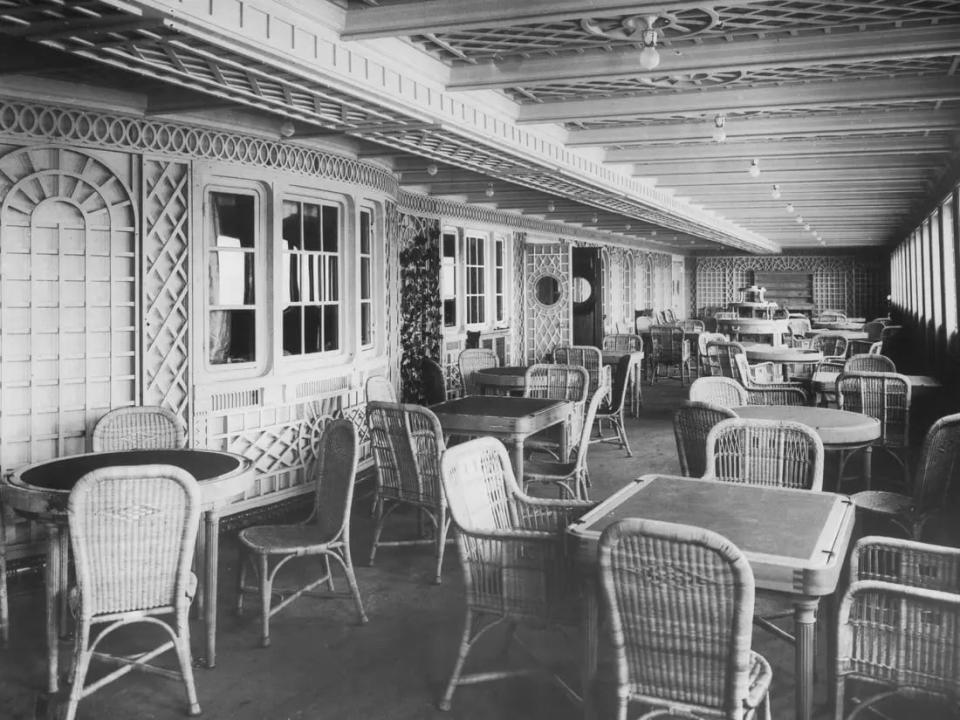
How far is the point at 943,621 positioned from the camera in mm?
2305

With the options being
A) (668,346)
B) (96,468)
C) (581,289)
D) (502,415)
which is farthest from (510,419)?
(581,289)

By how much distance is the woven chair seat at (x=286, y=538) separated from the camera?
12.8 feet

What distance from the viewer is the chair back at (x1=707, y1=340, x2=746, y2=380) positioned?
8.73 meters

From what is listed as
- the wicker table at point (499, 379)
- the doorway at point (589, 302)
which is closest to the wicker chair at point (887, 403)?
the wicker table at point (499, 379)

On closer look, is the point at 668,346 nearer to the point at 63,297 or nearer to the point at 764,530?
the point at 63,297

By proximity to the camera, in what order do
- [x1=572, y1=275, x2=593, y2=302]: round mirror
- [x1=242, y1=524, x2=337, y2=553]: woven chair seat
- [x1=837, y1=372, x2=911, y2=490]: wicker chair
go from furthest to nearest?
[x1=572, y1=275, x2=593, y2=302]: round mirror < [x1=837, y1=372, x2=911, y2=490]: wicker chair < [x1=242, y1=524, x2=337, y2=553]: woven chair seat

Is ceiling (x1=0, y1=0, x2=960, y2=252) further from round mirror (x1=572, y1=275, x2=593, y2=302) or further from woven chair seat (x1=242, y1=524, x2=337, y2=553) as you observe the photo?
round mirror (x1=572, y1=275, x2=593, y2=302)

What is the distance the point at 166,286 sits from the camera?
546 centimetres

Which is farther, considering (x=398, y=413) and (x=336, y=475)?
(x=398, y=413)

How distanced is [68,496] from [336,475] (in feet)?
4.05

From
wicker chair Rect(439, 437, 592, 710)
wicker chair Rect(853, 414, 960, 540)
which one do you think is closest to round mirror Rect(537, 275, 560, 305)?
wicker chair Rect(853, 414, 960, 540)

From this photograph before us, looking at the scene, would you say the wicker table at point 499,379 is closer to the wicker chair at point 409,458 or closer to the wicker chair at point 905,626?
the wicker chair at point 409,458

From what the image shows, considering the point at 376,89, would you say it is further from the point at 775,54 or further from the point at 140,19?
the point at 775,54

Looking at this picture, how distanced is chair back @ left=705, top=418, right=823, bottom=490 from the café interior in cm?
1
